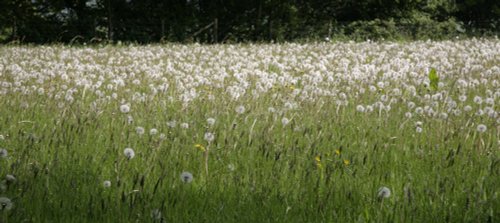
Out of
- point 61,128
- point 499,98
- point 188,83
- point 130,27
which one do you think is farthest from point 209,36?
point 61,128

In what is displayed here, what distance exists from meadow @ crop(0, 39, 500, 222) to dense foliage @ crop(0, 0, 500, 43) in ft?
59.9

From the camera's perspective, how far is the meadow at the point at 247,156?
341cm

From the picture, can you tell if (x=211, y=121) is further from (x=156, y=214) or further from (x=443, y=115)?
(x=156, y=214)

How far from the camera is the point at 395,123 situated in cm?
579

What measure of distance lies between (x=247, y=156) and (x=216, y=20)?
73.0ft

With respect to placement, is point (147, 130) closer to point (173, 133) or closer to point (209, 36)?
point (173, 133)

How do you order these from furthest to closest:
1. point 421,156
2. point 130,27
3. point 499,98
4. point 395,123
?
point 130,27, point 499,98, point 395,123, point 421,156

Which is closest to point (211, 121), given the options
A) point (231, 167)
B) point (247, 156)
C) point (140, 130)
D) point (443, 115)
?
point (140, 130)

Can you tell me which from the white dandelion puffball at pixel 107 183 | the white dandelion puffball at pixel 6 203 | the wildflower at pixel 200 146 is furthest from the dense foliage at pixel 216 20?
the white dandelion puffball at pixel 6 203

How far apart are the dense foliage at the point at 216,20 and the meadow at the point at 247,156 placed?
18260 mm

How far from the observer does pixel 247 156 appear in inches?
179

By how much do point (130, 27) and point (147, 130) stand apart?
22.1m

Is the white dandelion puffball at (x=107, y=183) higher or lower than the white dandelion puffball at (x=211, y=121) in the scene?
lower

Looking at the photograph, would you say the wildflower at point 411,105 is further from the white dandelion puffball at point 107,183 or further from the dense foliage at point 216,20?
the dense foliage at point 216,20
